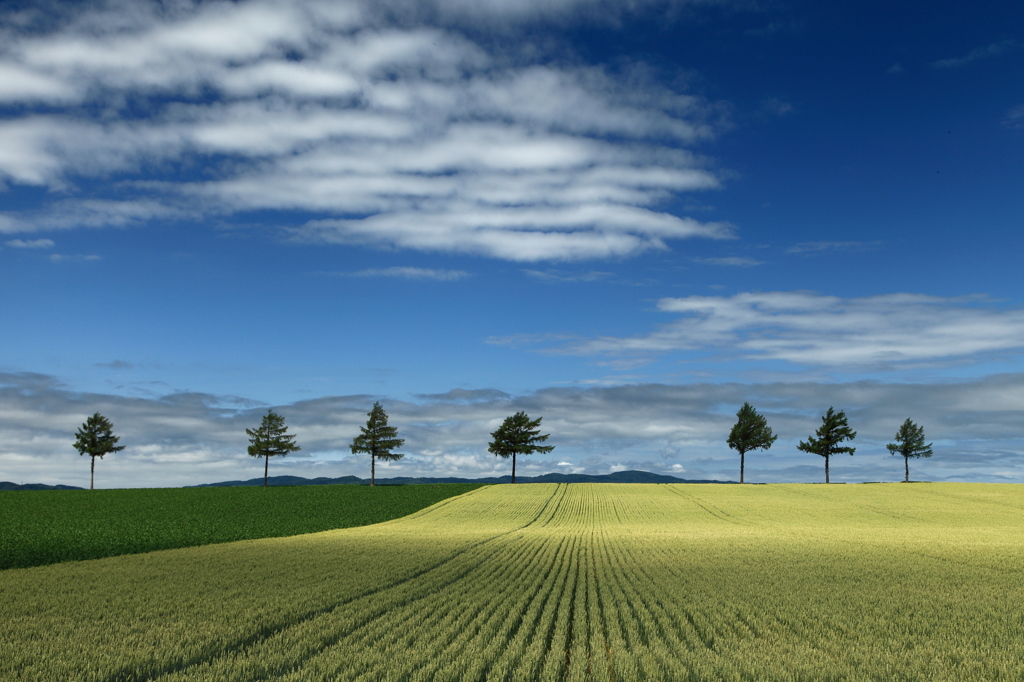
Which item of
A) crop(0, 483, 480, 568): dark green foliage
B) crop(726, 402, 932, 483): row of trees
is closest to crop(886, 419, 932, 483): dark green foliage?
crop(726, 402, 932, 483): row of trees

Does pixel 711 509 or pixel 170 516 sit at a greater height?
pixel 170 516

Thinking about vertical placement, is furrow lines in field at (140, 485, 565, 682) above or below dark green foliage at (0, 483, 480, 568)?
above

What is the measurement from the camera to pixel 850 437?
87.1m

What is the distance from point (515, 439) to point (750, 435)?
1308 inches

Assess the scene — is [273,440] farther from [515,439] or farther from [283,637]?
[283,637]

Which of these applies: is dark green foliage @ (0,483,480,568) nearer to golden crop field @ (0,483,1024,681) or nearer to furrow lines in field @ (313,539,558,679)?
golden crop field @ (0,483,1024,681)

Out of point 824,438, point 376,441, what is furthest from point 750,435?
point 376,441

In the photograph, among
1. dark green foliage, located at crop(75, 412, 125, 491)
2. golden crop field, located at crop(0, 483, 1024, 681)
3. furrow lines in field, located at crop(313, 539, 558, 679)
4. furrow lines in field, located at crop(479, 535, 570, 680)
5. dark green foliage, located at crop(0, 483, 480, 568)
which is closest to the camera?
furrow lines in field, located at crop(479, 535, 570, 680)

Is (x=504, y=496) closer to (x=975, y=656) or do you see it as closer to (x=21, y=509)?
(x=21, y=509)

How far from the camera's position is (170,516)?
42.1 metres

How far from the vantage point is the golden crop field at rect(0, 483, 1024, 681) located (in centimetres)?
Result: 986

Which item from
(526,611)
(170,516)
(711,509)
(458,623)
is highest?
(458,623)

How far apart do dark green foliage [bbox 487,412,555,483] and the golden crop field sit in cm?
5998

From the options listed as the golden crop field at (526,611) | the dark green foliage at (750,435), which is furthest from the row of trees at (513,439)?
the golden crop field at (526,611)
